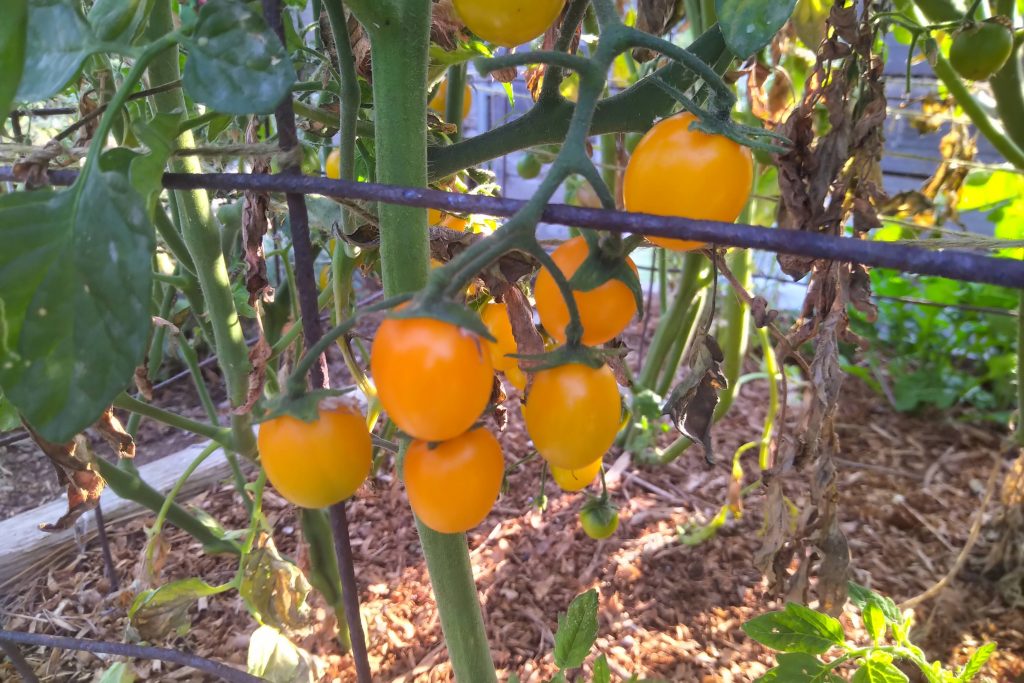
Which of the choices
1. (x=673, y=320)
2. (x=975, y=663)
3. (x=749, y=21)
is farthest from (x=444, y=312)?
(x=673, y=320)

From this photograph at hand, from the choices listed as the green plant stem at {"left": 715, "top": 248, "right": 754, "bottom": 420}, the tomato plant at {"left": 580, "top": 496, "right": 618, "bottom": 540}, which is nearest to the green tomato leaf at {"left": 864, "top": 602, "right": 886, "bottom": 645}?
the tomato plant at {"left": 580, "top": 496, "right": 618, "bottom": 540}

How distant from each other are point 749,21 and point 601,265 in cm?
18

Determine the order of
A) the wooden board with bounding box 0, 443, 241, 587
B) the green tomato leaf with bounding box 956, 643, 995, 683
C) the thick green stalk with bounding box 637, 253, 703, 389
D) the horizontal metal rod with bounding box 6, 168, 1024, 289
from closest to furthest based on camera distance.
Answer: the horizontal metal rod with bounding box 6, 168, 1024, 289 < the green tomato leaf with bounding box 956, 643, 995, 683 < the wooden board with bounding box 0, 443, 241, 587 < the thick green stalk with bounding box 637, 253, 703, 389

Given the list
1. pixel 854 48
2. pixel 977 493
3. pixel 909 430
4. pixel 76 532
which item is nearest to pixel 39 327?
pixel 854 48

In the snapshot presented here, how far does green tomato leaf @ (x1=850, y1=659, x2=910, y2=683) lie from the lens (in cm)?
77

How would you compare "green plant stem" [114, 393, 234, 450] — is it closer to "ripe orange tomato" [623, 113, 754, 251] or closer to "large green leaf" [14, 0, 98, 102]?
"large green leaf" [14, 0, 98, 102]

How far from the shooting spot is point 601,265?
0.41 m

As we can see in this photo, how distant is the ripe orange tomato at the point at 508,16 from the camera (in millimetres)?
418

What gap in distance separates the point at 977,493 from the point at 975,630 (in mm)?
568

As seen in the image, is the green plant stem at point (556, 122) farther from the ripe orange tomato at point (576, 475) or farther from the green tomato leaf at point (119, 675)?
the green tomato leaf at point (119, 675)

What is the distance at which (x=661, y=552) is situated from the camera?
1.44m

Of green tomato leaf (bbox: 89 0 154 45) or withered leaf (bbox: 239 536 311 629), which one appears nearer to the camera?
green tomato leaf (bbox: 89 0 154 45)

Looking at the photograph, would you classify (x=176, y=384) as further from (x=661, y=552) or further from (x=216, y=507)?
(x=661, y=552)

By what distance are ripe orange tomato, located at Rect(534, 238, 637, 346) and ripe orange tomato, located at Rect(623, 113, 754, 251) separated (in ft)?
0.15
